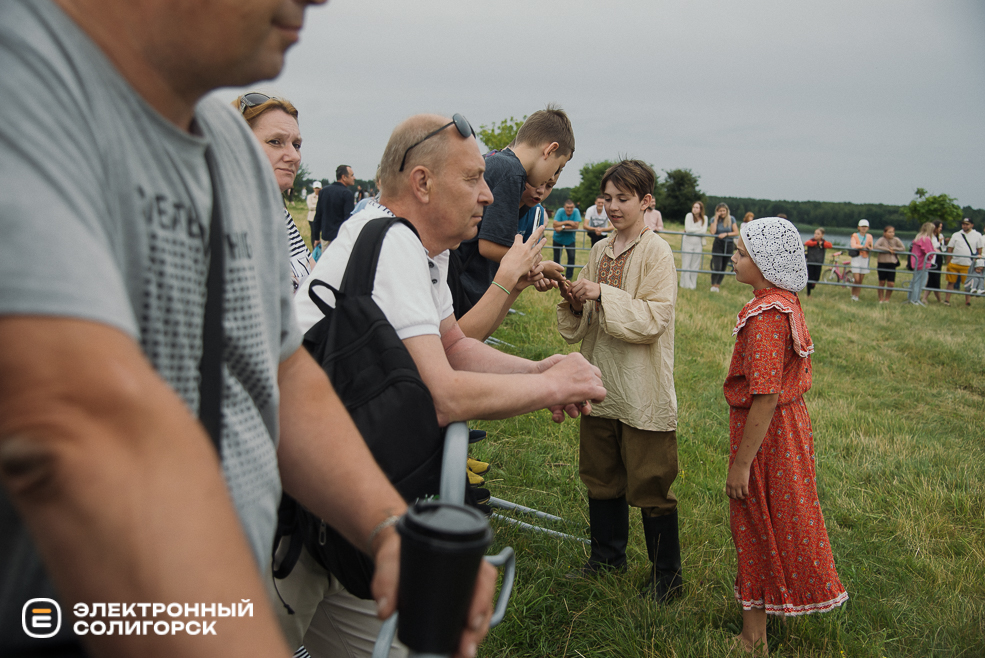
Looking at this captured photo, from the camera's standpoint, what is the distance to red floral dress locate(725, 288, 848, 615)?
292 centimetres

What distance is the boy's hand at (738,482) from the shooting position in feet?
9.66

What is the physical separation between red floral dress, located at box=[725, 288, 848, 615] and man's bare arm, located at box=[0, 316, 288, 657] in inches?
108

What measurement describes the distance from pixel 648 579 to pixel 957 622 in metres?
1.55

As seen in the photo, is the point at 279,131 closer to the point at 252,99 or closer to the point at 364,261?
the point at 252,99

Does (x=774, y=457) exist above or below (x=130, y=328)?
below

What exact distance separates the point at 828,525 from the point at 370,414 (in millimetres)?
4087

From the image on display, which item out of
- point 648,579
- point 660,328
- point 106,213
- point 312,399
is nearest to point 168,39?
point 106,213

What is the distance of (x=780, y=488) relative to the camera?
2.96m

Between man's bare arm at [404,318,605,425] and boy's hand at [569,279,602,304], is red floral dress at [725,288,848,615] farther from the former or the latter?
man's bare arm at [404,318,605,425]

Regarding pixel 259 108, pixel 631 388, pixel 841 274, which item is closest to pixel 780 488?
pixel 631 388


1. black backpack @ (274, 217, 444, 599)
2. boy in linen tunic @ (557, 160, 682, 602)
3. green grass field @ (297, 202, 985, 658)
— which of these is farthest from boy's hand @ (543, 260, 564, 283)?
black backpack @ (274, 217, 444, 599)

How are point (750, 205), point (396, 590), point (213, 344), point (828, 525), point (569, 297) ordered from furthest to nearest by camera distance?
point (750, 205) → point (828, 525) → point (569, 297) → point (396, 590) → point (213, 344)

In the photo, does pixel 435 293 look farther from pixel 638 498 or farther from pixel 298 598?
pixel 638 498

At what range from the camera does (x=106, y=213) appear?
2.06ft
